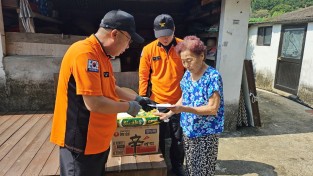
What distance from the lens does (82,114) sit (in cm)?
162

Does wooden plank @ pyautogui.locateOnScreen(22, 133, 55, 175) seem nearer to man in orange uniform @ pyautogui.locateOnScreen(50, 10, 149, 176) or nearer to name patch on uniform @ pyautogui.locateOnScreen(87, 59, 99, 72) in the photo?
man in orange uniform @ pyautogui.locateOnScreen(50, 10, 149, 176)

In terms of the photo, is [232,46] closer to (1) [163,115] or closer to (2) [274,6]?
(1) [163,115]

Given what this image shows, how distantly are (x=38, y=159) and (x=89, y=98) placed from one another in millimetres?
1508

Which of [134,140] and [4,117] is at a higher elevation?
[134,140]

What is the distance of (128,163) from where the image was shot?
2537mm

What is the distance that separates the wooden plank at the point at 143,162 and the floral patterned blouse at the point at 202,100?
0.57 m

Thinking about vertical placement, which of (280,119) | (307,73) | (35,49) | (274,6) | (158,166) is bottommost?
(280,119)

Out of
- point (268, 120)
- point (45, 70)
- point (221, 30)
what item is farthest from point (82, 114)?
point (268, 120)

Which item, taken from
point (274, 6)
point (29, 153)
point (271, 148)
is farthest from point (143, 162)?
point (274, 6)

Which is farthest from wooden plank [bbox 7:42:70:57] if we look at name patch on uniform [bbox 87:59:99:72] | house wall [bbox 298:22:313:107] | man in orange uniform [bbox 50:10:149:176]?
house wall [bbox 298:22:313:107]

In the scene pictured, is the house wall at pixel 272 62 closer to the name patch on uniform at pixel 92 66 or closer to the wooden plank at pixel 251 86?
the wooden plank at pixel 251 86

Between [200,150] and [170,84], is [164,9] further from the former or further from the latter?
[200,150]

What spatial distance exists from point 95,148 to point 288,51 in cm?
831

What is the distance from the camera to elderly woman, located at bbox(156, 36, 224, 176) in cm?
203
